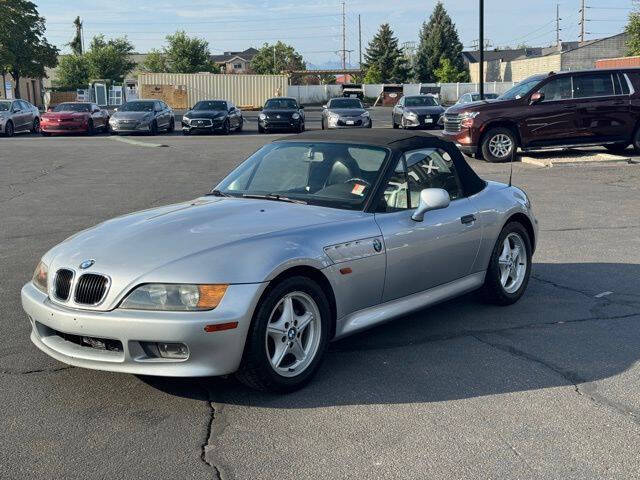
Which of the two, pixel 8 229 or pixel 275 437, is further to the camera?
pixel 8 229

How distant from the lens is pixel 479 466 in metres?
3.46

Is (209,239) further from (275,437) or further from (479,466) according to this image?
(479,466)

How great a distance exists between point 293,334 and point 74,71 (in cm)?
8323

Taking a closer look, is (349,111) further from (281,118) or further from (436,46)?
(436,46)

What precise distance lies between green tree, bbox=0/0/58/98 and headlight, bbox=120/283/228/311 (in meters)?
58.1

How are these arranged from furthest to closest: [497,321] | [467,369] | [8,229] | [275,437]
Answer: [8,229] < [497,321] < [467,369] < [275,437]

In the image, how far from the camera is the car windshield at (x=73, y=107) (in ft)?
102

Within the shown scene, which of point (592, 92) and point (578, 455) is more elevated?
point (592, 92)

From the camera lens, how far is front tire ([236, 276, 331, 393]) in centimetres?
408

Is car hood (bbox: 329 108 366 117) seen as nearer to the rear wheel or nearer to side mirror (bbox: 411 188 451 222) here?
the rear wheel

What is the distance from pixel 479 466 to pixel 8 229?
7978 mm

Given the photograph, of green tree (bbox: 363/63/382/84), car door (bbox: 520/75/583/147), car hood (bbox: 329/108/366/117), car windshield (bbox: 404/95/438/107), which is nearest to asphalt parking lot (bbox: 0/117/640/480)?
car door (bbox: 520/75/583/147)

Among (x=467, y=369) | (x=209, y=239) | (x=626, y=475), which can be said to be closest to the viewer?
(x=626, y=475)

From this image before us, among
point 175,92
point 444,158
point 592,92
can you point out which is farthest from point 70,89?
point 444,158
